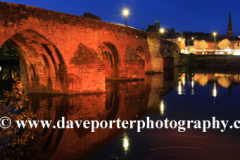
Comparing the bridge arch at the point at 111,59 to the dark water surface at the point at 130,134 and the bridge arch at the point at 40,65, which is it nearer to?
the bridge arch at the point at 40,65

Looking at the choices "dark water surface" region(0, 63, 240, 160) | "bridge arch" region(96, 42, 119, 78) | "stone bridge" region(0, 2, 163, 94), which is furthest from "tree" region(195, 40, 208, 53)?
"dark water surface" region(0, 63, 240, 160)

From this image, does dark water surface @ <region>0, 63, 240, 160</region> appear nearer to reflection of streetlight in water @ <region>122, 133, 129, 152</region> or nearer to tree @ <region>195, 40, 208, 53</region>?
reflection of streetlight in water @ <region>122, 133, 129, 152</region>

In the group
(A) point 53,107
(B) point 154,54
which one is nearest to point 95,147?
(A) point 53,107

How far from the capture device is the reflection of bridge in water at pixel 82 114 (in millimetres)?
7664

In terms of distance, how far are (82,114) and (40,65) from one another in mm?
6613

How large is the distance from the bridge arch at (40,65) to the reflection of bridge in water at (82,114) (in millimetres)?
1056

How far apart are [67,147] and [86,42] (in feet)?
36.7

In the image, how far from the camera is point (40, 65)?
1695 centimetres

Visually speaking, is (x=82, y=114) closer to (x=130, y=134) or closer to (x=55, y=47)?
(x=130, y=134)

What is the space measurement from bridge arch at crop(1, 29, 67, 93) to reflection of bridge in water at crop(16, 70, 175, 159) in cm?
106

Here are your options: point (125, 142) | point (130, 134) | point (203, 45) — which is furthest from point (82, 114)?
point (203, 45)

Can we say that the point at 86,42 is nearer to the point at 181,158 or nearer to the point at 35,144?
the point at 35,144

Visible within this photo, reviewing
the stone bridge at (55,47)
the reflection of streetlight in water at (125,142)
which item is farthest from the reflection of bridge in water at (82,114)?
the stone bridge at (55,47)

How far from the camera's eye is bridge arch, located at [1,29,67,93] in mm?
15562
